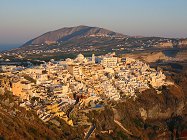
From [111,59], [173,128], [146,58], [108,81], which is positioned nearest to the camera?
[173,128]

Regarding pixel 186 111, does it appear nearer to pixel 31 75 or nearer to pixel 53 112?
pixel 31 75

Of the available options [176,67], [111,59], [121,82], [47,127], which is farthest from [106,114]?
[176,67]

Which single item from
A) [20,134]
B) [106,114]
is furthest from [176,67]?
[20,134]

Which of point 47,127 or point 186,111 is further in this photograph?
point 186,111

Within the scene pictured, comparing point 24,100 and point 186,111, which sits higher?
point 24,100

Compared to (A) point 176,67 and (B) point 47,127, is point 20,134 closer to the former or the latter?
(B) point 47,127

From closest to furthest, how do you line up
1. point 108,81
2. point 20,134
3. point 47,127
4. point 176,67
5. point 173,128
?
point 20,134
point 47,127
point 173,128
point 108,81
point 176,67
